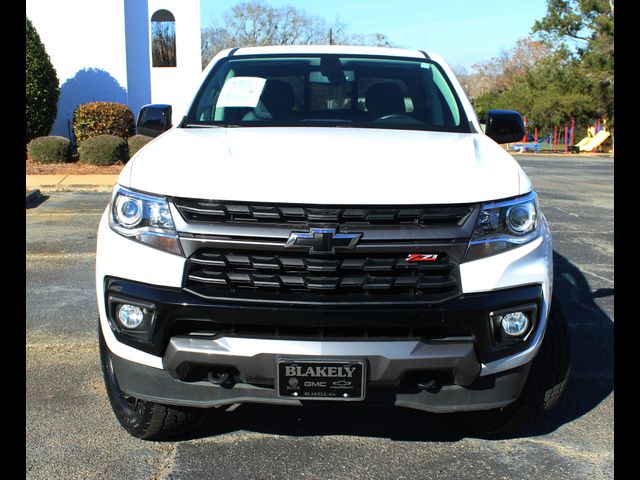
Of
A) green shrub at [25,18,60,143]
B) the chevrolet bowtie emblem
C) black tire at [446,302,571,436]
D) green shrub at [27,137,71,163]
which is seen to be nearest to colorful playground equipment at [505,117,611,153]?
green shrub at [25,18,60,143]

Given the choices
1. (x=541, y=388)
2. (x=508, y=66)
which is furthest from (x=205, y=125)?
(x=508, y=66)

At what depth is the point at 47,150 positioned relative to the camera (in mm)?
15742

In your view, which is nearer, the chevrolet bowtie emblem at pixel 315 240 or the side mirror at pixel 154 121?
the chevrolet bowtie emblem at pixel 315 240

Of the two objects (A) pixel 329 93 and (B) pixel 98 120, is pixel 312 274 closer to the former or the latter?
(A) pixel 329 93

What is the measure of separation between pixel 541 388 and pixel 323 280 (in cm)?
125

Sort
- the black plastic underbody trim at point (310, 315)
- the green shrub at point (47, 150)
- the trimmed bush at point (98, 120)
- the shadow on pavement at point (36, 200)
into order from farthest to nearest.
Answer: the trimmed bush at point (98, 120) → the green shrub at point (47, 150) → the shadow on pavement at point (36, 200) → the black plastic underbody trim at point (310, 315)

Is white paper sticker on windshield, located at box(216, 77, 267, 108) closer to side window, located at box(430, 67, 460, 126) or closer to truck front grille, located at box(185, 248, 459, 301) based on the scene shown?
side window, located at box(430, 67, 460, 126)

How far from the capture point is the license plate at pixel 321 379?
2.74 m

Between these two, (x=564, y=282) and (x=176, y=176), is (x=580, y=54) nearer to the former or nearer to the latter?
(x=564, y=282)

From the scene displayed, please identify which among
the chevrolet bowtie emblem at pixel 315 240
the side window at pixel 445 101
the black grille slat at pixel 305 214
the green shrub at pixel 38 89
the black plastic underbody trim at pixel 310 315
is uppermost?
the green shrub at pixel 38 89

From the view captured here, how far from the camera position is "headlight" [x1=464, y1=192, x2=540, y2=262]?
286 centimetres

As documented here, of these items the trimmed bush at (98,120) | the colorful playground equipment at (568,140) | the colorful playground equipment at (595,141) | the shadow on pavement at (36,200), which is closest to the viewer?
the shadow on pavement at (36,200)

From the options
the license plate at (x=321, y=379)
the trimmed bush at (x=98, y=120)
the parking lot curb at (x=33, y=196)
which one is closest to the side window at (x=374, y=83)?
the license plate at (x=321, y=379)

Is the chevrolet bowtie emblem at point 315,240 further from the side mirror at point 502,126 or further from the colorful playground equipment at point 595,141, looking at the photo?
the colorful playground equipment at point 595,141
